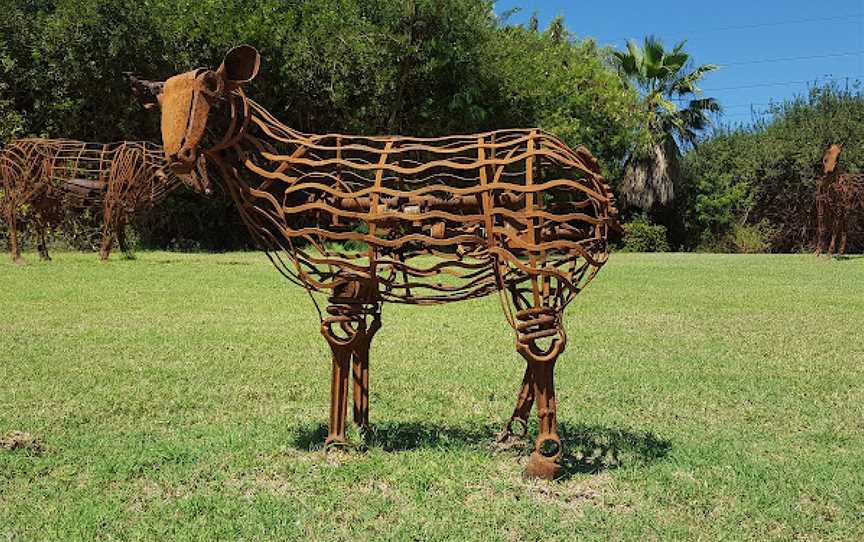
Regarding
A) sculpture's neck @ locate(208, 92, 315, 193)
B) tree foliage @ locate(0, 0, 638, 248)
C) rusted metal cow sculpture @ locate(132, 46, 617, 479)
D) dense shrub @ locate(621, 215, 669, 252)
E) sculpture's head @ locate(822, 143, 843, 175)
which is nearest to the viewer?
rusted metal cow sculpture @ locate(132, 46, 617, 479)

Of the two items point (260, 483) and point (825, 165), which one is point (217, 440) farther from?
point (825, 165)

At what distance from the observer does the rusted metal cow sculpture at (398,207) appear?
3832 mm

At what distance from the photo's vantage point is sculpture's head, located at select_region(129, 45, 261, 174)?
374cm

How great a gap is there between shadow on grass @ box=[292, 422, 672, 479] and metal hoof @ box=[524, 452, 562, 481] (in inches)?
7.3

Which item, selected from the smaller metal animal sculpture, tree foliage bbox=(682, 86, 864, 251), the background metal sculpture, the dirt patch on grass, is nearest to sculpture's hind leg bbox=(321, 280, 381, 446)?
the dirt patch on grass

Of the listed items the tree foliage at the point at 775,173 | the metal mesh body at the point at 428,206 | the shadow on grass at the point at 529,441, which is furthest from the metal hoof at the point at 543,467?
the tree foliage at the point at 775,173

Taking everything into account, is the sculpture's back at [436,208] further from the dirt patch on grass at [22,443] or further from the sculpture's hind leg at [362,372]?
the dirt patch on grass at [22,443]

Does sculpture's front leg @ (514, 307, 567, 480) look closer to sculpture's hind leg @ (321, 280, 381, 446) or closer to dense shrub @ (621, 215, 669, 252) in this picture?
sculpture's hind leg @ (321, 280, 381, 446)

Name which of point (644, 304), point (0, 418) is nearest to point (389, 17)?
point (644, 304)

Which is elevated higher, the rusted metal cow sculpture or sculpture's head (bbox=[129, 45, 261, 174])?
sculpture's head (bbox=[129, 45, 261, 174])

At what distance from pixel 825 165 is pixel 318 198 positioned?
18.9 m

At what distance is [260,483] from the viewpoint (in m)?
4.07

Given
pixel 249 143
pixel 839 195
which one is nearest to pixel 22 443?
pixel 249 143

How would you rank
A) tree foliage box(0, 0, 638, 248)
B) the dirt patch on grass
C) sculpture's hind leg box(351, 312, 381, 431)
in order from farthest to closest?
1. tree foliage box(0, 0, 638, 248)
2. the dirt patch on grass
3. sculpture's hind leg box(351, 312, 381, 431)
